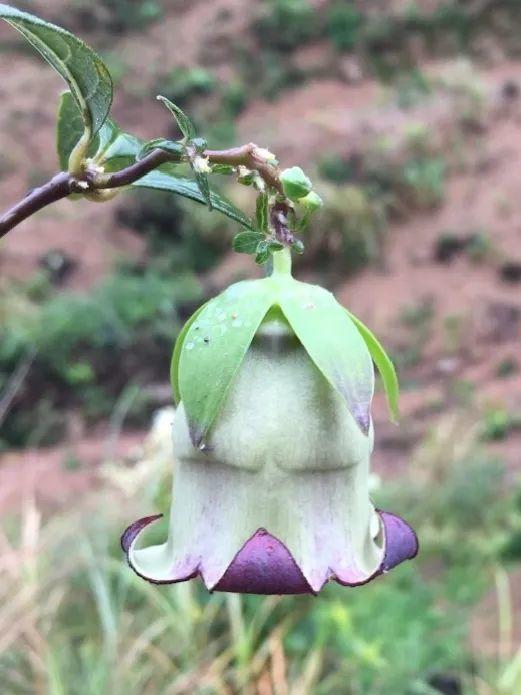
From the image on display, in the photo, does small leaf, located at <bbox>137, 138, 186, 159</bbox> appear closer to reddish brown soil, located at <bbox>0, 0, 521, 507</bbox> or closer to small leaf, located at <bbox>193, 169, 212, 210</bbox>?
small leaf, located at <bbox>193, 169, 212, 210</bbox>

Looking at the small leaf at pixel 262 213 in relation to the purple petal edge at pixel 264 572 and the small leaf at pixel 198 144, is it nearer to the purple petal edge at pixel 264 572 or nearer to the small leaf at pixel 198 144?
the small leaf at pixel 198 144

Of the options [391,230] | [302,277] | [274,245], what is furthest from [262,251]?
[391,230]

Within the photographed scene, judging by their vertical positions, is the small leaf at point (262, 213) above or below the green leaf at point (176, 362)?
above

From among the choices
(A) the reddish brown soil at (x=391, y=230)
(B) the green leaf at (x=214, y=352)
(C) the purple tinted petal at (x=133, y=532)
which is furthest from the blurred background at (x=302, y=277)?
(B) the green leaf at (x=214, y=352)

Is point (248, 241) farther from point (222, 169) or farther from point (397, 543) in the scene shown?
point (397, 543)

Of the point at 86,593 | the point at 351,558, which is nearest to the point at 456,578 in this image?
the point at 86,593

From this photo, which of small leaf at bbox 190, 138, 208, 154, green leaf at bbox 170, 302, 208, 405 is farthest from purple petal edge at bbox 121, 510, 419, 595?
small leaf at bbox 190, 138, 208, 154
